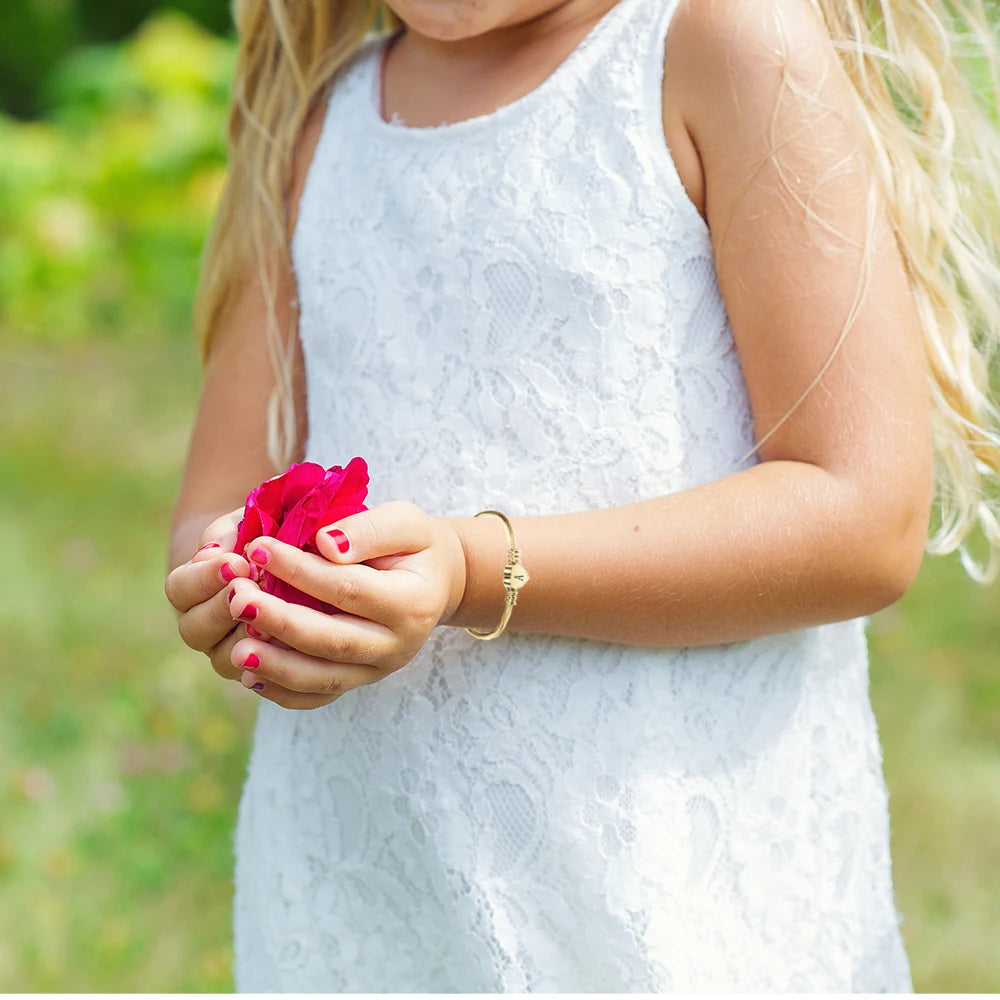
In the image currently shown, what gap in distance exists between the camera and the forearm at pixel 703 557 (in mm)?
1274

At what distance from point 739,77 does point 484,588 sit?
526 mm

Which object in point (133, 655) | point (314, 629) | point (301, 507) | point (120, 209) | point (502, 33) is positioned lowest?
point (314, 629)

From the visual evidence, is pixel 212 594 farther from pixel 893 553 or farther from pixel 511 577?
pixel 893 553

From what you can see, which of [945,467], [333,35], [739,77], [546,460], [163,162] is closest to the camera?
[739,77]

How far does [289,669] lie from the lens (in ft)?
3.78

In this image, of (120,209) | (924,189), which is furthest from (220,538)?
(120,209)

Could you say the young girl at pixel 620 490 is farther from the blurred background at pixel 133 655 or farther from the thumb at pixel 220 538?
the blurred background at pixel 133 655

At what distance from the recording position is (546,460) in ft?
4.54

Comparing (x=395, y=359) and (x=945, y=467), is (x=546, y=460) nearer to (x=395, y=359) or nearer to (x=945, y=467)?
(x=395, y=359)

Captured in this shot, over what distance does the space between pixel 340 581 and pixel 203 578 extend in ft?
0.49

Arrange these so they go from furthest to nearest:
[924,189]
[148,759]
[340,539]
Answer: [148,759], [924,189], [340,539]

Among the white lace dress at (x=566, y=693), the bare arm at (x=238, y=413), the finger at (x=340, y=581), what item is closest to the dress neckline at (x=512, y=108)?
the white lace dress at (x=566, y=693)

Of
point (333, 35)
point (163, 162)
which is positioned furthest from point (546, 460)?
point (163, 162)

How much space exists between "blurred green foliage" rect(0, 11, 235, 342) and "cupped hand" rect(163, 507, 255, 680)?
14.9 ft
